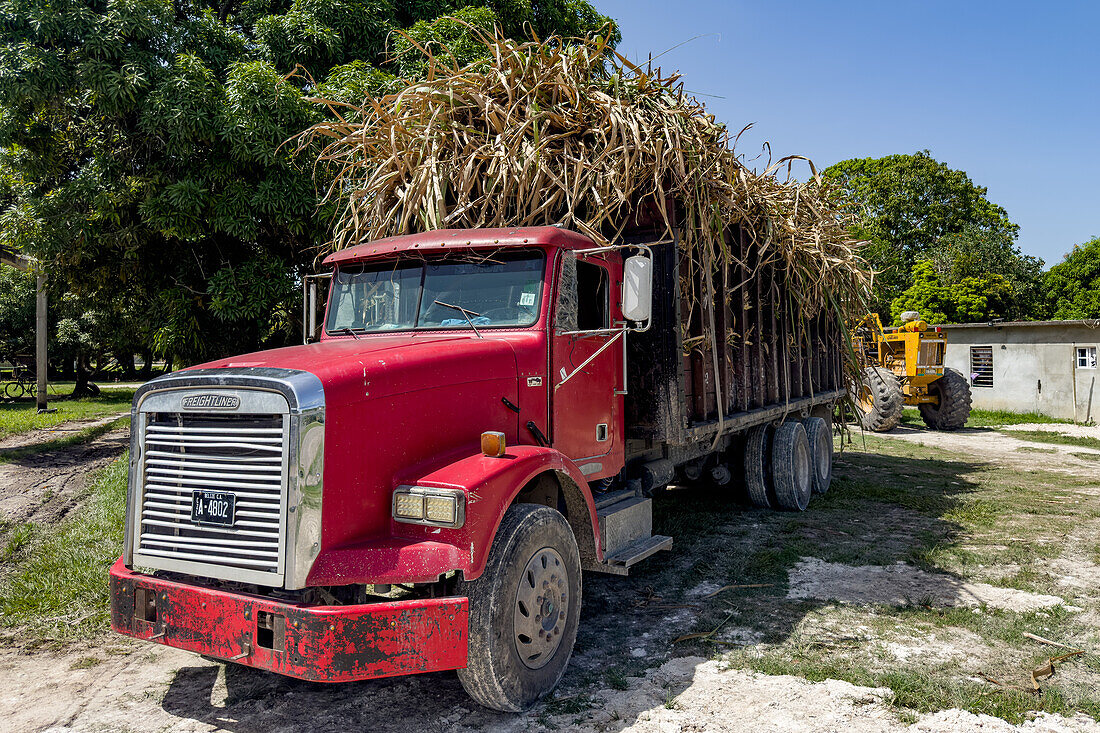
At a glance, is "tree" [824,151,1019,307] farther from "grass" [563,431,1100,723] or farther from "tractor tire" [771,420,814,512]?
"tractor tire" [771,420,814,512]

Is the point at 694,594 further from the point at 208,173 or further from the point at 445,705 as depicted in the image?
the point at 208,173

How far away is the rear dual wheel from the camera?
8.62 m

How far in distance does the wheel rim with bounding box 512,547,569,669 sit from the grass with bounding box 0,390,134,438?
46.6ft

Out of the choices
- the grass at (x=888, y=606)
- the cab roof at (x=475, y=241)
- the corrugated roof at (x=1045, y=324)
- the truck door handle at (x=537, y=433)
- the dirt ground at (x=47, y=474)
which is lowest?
the dirt ground at (x=47, y=474)

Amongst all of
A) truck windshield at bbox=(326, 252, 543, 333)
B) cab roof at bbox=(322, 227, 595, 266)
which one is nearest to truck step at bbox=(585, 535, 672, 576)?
truck windshield at bbox=(326, 252, 543, 333)

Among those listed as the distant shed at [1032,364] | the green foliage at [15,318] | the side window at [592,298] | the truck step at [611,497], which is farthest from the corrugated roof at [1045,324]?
the green foliage at [15,318]

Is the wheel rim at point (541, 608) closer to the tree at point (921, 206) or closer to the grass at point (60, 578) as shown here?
the grass at point (60, 578)

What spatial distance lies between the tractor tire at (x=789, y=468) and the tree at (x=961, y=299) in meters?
29.1

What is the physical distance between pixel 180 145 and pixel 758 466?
28.3ft

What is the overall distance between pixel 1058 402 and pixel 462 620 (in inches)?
959

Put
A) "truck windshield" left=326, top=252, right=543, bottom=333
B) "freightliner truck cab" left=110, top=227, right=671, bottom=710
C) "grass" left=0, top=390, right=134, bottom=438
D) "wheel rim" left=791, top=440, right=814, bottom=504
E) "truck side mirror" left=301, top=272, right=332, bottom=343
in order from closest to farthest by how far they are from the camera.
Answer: "freightliner truck cab" left=110, top=227, right=671, bottom=710 < "truck windshield" left=326, top=252, right=543, bottom=333 < "truck side mirror" left=301, top=272, right=332, bottom=343 < "wheel rim" left=791, top=440, right=814, bottom=504 < "grass" left=0, top=390, right=134, bottom=438

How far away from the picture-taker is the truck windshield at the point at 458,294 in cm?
465

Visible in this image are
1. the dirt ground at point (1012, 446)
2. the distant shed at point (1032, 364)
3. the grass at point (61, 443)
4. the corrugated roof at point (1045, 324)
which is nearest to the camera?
the dirt ground at point (1012, 446)

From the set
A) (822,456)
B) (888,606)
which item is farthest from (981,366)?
(888,606)
